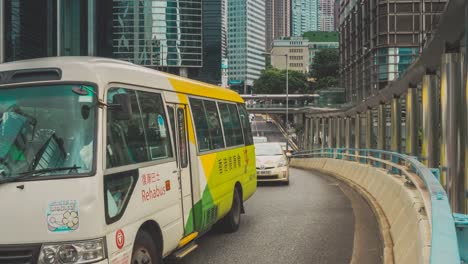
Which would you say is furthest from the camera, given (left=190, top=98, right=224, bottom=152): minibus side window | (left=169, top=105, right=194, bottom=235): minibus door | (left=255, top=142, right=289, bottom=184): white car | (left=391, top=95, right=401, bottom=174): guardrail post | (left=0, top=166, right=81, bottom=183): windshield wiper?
(left=255, top=142, right=289, bottom=184): white car

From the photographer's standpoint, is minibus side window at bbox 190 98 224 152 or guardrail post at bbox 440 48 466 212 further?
guardrail post at bbox 440 48 466 212

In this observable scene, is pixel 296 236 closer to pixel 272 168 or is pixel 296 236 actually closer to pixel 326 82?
pixel 272 168

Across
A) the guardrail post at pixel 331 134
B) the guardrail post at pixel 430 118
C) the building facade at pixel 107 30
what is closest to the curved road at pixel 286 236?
the guardrail post at pixel 430 118

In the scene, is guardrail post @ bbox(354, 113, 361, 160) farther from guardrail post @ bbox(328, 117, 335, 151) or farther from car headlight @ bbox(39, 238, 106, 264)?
car headlight @ bbox(39, 238, 106, 264)

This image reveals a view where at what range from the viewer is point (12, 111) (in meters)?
5.34

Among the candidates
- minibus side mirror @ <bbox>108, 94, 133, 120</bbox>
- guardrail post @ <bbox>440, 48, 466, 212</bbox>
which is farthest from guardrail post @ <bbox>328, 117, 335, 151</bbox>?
minibus side mirror @ <bbox>108, 94, 133, 120</bbox>

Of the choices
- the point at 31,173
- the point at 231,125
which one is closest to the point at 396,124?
the point at 231,125

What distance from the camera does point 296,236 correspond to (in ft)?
31.6

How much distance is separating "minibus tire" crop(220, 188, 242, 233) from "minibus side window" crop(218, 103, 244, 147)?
36.2 inches

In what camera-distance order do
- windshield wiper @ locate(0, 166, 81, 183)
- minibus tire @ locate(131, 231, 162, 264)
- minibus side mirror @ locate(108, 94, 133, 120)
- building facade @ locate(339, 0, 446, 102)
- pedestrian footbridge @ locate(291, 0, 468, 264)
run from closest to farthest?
pedestrian footbridge @ locate(291, 0, 468, 264), windshield wiper @ locate(0, 166, 81, 183), minibus side mirror @ locate(108, 94, 133, 120), minibus tire @ locate(131, 231, 162, 264), building facade @ locate(339, 0, 446, 102)

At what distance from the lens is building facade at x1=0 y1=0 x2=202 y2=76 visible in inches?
2103

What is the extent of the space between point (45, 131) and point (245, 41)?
17498cm

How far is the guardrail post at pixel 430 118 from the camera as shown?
40.9 feet

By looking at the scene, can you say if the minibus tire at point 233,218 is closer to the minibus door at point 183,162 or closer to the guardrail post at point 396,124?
the minibus door at point 183,162
